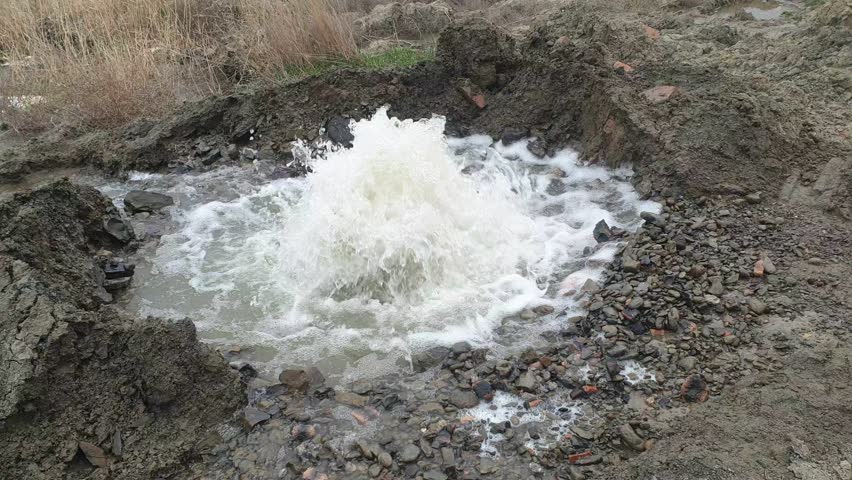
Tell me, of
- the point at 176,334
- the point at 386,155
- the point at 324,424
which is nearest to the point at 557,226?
the point at 386,155

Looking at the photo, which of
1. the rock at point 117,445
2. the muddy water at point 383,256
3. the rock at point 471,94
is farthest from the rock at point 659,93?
the rock at point 117,445

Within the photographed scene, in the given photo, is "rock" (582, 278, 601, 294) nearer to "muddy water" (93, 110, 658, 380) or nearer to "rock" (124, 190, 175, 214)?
"muddy water" (93, 110, 658, 380)

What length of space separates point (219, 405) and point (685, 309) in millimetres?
2539

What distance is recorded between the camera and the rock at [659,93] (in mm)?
5070

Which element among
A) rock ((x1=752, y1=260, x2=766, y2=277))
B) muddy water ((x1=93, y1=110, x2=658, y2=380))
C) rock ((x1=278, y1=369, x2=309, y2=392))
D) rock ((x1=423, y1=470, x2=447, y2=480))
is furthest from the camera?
muddy water ((x1=93, y1=110, x2=658, y2=380))

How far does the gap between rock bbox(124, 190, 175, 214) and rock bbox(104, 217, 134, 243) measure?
49 centimetres

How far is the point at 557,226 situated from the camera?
15.8ft

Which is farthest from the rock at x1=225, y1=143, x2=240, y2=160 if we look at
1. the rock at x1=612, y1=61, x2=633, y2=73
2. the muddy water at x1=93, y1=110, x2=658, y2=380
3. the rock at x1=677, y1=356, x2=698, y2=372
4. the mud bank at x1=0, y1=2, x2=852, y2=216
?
the rock at x1=677, y1=356, x2=698, y2=372

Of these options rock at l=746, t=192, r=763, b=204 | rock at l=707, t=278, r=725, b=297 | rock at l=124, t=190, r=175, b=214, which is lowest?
rock at l=124, t=190, r=175, b=214

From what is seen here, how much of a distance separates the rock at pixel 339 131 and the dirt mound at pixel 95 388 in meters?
3.26

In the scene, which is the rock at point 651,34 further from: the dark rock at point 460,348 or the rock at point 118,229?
the rock at point 118,229

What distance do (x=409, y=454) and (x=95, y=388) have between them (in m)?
1.50

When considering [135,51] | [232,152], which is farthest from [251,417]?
[135,51]

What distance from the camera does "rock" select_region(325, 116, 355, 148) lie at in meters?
6.12
